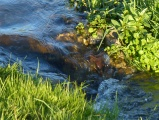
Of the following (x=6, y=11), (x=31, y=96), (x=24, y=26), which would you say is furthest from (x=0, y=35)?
(x=31, y=96)

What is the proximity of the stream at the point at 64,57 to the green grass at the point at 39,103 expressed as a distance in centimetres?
52

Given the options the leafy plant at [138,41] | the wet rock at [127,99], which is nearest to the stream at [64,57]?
the wet rock at [127,99]

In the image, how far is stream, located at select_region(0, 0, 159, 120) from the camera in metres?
5.45

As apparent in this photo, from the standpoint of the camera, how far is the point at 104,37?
7.16 metres

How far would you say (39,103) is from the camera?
425 centimetres

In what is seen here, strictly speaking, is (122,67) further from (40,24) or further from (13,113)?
(13,113)

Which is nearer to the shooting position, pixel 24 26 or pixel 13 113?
pixel 13 113

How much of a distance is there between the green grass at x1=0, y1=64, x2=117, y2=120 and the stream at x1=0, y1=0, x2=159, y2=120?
52 centimetres

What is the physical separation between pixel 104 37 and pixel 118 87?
1.45 metres

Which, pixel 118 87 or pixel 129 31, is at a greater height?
pixel 129 31

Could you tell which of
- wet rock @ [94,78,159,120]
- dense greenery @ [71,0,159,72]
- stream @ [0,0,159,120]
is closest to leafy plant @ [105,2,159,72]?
dense greenery @ [71,0,159,72]

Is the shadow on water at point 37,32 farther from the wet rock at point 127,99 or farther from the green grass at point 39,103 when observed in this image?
the green grass at point 39,103

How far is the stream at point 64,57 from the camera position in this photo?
5453mm

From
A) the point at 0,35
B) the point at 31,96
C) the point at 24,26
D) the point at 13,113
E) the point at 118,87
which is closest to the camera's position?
the point at 13,113
